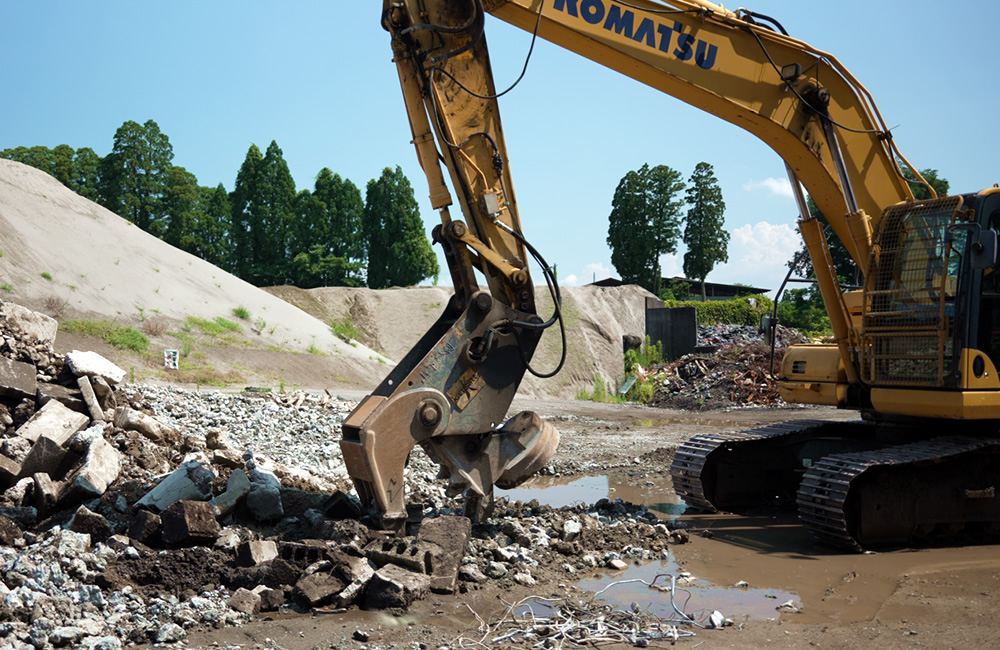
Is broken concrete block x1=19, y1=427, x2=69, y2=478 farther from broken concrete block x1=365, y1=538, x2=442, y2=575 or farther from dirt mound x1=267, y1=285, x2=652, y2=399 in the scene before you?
dirt mound x1=267, y1=285, x2=652, y2=399

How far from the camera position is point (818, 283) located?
309 inches

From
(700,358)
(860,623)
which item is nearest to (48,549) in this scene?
(860,623)

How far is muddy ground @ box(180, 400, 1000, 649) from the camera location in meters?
4.55

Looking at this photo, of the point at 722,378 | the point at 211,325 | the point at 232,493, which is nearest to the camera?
the point at 232,493

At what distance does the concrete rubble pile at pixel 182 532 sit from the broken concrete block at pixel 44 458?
0.04 feet

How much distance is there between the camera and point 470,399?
6.01 m

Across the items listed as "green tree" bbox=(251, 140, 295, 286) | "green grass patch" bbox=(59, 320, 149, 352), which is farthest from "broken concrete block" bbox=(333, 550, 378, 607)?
"green tree" bbox=(251, 140, 295, 286)

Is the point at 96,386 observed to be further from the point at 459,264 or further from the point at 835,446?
the point at 835,446

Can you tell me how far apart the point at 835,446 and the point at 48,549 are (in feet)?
21.5

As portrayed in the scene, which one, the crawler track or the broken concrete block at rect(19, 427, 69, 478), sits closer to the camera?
the crawler track

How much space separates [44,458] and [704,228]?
40.2 meters

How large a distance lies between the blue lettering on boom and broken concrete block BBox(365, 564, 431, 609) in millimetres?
4276

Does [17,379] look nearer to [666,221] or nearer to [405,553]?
[405,553]

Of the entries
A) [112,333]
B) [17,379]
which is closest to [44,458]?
[17,379]
